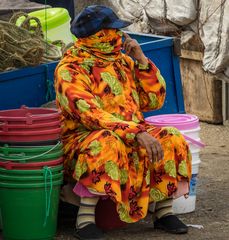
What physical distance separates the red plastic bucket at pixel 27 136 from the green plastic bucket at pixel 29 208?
0.82ft

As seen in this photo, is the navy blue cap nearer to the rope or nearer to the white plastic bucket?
the rope

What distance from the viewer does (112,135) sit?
559cm

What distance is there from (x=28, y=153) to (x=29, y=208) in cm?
32

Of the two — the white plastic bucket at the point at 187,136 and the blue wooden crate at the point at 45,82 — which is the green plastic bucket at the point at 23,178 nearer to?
the blue wooden crate at the point at 45,82

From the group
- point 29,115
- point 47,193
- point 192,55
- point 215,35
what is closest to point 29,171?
point 47,193

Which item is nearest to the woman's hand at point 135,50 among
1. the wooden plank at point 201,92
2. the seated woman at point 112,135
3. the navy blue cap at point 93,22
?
the seated woman at point 112,135

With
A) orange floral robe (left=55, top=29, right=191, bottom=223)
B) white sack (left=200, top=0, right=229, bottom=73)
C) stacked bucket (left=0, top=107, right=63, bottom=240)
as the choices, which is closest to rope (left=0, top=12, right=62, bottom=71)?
orange floral robe (left=55, top=29, right=191, bottom=223)

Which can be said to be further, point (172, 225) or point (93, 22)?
point (172, 225)

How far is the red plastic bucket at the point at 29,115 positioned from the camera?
18.1 feet

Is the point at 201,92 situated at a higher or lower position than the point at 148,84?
lower

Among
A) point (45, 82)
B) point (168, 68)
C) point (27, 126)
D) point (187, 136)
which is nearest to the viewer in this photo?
point (27, 126)

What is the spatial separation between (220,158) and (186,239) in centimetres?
245

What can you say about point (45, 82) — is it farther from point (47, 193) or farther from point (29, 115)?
point (47, 193)

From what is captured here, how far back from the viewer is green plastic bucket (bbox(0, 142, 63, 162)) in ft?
18.1
